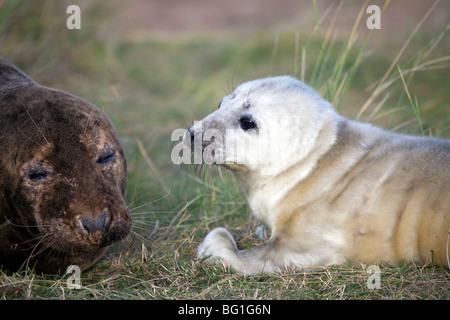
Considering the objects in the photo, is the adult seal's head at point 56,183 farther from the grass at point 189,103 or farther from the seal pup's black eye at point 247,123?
the seal pup's black eye at point 247,123

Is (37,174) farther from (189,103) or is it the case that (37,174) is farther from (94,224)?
(189,103)

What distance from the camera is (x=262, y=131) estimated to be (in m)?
3.45

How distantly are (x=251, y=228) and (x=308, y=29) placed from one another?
16.8ft

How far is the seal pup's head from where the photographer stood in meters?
3.45

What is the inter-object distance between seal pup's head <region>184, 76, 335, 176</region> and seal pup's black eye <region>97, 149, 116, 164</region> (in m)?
0.49

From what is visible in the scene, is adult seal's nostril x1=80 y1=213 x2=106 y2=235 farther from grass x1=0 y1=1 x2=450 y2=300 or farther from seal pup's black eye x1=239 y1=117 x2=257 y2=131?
seal pup's black eye x1=239 y1=117 x2=257 y2=131

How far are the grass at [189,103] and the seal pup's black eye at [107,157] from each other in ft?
1.91

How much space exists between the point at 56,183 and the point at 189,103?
450cm

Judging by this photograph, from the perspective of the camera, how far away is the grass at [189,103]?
126 inches

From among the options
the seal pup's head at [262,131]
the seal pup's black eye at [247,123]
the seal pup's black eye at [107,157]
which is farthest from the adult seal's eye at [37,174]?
the seal pup's black eye at [247,123]

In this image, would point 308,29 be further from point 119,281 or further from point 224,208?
point 119,281

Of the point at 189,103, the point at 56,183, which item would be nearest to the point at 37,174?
the point at 56,183

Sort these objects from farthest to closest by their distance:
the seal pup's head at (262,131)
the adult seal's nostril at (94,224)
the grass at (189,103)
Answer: the seal pup's head at (262,131) → the grass at (189,103) → the adult seal's nostril at (94,224)
